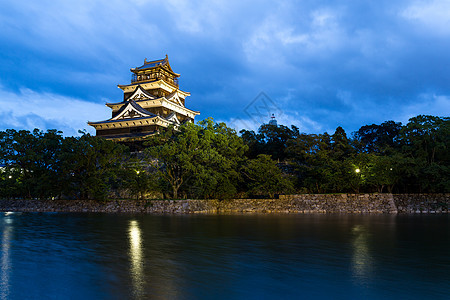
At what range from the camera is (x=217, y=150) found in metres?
27.0

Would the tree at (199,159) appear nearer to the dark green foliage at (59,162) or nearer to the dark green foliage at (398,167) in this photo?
the dark green foliage at (59,162)

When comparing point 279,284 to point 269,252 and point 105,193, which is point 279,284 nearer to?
point 269,252

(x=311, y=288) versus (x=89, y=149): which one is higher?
(x=89, y=149)

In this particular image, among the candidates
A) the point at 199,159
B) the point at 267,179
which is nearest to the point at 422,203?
the point at 267,179

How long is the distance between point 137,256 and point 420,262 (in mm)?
6071

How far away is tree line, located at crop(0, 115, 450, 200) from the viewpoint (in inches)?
974

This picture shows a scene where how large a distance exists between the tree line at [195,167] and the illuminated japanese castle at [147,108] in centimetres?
898

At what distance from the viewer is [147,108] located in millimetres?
42375

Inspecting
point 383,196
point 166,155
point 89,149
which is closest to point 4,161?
point 89,149

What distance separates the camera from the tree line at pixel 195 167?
24.8 metres

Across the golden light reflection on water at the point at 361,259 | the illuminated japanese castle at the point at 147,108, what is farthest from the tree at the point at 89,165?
the golden light reflection on water at the point at 361,259

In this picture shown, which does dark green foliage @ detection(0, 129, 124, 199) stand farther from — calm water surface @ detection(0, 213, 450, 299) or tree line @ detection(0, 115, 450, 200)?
calm water surface @ detection(0, 213, 450, 299)

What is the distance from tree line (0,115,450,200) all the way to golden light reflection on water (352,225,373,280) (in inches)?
603

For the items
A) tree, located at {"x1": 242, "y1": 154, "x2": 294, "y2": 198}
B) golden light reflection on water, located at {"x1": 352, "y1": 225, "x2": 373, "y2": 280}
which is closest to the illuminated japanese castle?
tree, located at {"x1": 242, "y1": 154, "x2": 294, "y2": 198}
